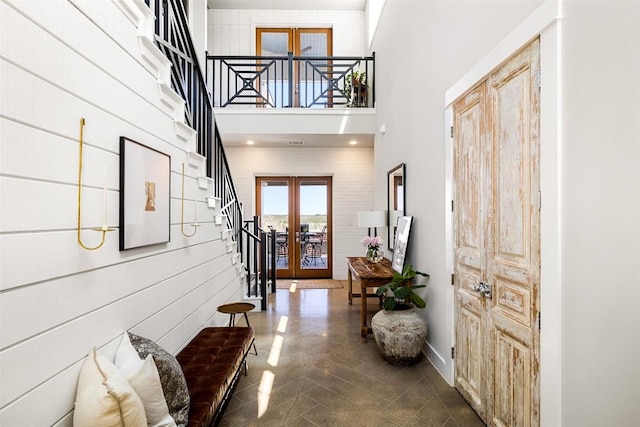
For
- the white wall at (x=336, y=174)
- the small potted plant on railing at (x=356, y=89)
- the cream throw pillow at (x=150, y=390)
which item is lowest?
the cream throw pillow at (x=150, y=390)

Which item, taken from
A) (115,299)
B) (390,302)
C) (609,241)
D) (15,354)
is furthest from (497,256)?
(15,354)

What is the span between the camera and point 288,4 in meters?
7.07

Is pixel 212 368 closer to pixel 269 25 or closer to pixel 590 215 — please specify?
pixel 590 215

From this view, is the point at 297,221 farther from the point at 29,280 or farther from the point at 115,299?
the point at 29,280

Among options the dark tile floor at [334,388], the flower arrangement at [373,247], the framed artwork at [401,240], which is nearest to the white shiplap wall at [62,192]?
the dark tile floor at [334,388]

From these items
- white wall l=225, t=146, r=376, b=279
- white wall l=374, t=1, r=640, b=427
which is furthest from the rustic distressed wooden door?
white wall l=225, t=146, r=376, b=279

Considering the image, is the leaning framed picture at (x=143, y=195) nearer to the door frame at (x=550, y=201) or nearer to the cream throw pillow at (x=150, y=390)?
the cream throw pillow at (x=150, y=390)

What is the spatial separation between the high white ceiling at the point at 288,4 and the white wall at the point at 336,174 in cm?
310

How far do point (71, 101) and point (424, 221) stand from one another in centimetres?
298

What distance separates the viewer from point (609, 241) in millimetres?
1256

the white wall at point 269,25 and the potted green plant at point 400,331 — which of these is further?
the white wall at point 269,25

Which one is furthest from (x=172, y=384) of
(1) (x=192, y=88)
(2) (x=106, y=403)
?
(1) (x=192, y=88)

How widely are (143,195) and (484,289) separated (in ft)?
7.66

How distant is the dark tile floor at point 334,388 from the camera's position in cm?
232
